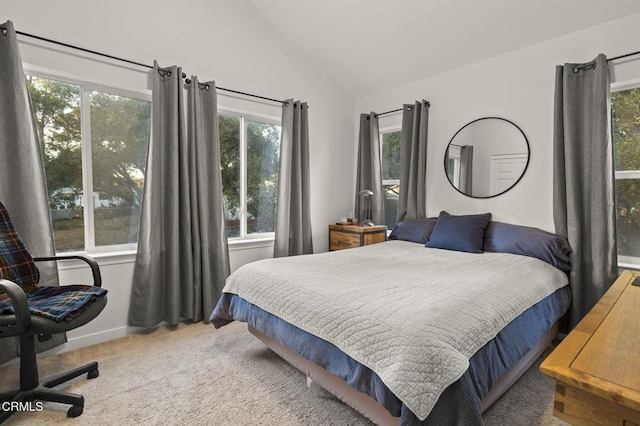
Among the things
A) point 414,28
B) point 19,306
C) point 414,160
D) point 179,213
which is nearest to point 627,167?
point 414,160

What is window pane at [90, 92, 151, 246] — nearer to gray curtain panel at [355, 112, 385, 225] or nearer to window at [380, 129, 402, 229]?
gray curtain panel at [355, 112, 385, 225]

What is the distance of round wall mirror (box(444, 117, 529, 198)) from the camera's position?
9.93 feet

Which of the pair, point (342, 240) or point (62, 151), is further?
point (342, 240)

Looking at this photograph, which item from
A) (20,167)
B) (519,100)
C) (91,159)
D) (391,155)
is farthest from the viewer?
(391,155)

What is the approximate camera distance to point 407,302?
1.55 meters

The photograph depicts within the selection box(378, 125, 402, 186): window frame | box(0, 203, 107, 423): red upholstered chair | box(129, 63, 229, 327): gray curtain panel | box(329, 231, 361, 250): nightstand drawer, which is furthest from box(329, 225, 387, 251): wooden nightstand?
box(0, 203, 107, 423): red upholstered chair

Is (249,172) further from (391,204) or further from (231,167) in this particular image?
(391,204)

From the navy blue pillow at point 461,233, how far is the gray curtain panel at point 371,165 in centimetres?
111

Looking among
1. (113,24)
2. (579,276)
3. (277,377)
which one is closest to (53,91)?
(113,24)

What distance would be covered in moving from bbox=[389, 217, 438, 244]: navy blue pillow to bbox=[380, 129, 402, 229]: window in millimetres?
578

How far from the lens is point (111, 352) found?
7.93 ft

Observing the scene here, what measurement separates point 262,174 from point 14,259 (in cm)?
228

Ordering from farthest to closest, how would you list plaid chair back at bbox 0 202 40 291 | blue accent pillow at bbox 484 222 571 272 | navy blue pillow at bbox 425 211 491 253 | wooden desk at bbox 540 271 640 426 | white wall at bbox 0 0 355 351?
→ navy blue pillow at bbox 425 211 491 253 < blue accent pillow at bbox 484 222 571 272 < white wall at bbox 0 0 355 351 < plaid chair back at bbox 0 202 40 291 < wooden desk at bbox 540 271 640 426

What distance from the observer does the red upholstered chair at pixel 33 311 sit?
1.54 metres
